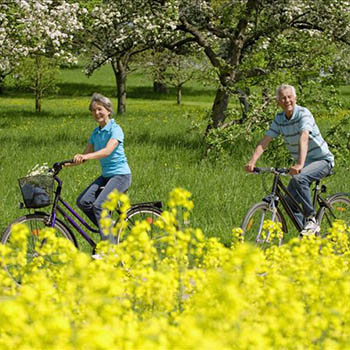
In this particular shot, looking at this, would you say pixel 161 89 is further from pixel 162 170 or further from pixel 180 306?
pixel 180 306

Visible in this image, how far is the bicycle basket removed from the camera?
5379mm

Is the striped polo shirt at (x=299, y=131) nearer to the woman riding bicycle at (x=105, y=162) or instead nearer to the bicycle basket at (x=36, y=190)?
the woman riding bicycle at (x=105, y=162)

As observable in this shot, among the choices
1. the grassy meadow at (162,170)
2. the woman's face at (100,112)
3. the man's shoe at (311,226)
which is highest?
the woman's face at (100,112)

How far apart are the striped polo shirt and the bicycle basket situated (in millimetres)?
2310

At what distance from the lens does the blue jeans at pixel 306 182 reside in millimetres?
6273

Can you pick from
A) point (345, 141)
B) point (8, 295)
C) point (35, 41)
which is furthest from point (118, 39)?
point (8, 295)

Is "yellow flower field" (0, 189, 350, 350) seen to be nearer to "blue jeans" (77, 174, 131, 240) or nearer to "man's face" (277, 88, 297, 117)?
"blue jeans" (77, 174, 131, 240)

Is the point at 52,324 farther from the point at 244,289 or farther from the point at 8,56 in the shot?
the point at 8,56

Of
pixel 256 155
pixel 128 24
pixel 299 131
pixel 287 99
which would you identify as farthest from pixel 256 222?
pixel 128 24

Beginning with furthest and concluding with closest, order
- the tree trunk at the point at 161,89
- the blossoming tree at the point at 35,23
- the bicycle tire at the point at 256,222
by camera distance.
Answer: the tree trunk at the point at 161,89 < the blossoming tree at the point at 35,23 < the bicycle tire at the point at 256,222

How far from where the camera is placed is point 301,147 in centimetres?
591

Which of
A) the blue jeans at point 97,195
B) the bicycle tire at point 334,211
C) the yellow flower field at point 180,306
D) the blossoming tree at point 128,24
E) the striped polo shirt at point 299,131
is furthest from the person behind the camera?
the blossoming tree at point 128,24

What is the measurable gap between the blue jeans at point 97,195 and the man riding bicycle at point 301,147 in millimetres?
1221

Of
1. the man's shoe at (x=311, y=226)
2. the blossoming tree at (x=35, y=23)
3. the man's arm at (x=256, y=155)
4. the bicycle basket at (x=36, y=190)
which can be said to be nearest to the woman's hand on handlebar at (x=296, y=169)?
the man's arm at (x=256, y=155)
